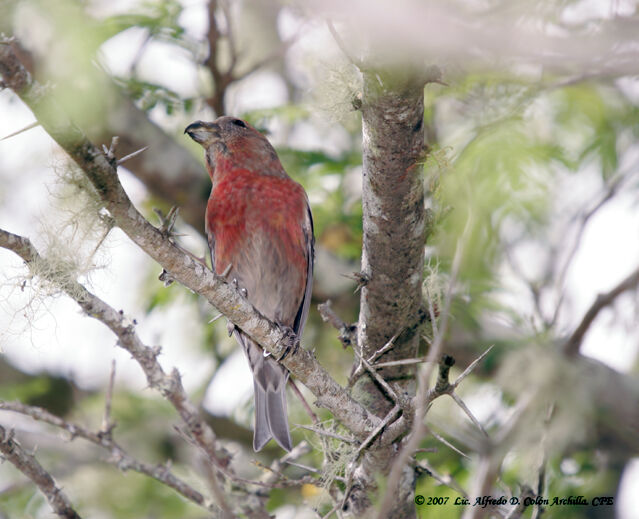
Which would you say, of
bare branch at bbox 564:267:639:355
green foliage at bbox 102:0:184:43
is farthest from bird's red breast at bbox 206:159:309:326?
bare branch at bbox 564:267:639:355

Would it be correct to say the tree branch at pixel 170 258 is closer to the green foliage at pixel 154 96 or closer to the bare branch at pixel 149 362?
the bare branch at pixel 149 362

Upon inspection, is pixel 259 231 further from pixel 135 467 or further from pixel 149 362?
pixel 135 467

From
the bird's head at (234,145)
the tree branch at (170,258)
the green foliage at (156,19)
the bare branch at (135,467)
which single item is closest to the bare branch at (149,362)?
the tree branch at (170,258)

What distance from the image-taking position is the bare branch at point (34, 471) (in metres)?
3.22

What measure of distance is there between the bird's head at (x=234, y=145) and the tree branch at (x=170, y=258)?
1.83 meters

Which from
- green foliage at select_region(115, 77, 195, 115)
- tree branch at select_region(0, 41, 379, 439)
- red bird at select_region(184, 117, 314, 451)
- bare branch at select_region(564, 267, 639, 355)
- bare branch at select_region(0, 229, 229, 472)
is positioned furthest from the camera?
green foliage at select_region(115, 77, 195, 115)

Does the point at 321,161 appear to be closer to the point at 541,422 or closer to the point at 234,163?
the point at 234,163

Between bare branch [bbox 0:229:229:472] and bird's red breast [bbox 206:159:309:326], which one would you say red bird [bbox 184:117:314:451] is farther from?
bare branch [bbox 0:229:229:472]

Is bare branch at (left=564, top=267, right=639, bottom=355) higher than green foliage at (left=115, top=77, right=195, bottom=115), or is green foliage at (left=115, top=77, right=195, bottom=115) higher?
green foliage at (left=115, top=77, right=195, bottom=115)

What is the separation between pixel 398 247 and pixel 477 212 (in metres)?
1.00

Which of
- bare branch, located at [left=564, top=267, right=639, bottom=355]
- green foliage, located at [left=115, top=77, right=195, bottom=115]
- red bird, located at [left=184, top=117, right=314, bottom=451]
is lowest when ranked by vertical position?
bare branch, located at [left=564, top=267, right=639, bottom=355]

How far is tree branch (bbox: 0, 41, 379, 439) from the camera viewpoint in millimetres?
2244

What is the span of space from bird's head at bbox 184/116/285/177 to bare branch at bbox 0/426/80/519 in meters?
2.43

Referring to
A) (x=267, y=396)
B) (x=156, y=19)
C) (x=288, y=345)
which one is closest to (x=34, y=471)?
(x=288, y=345)
